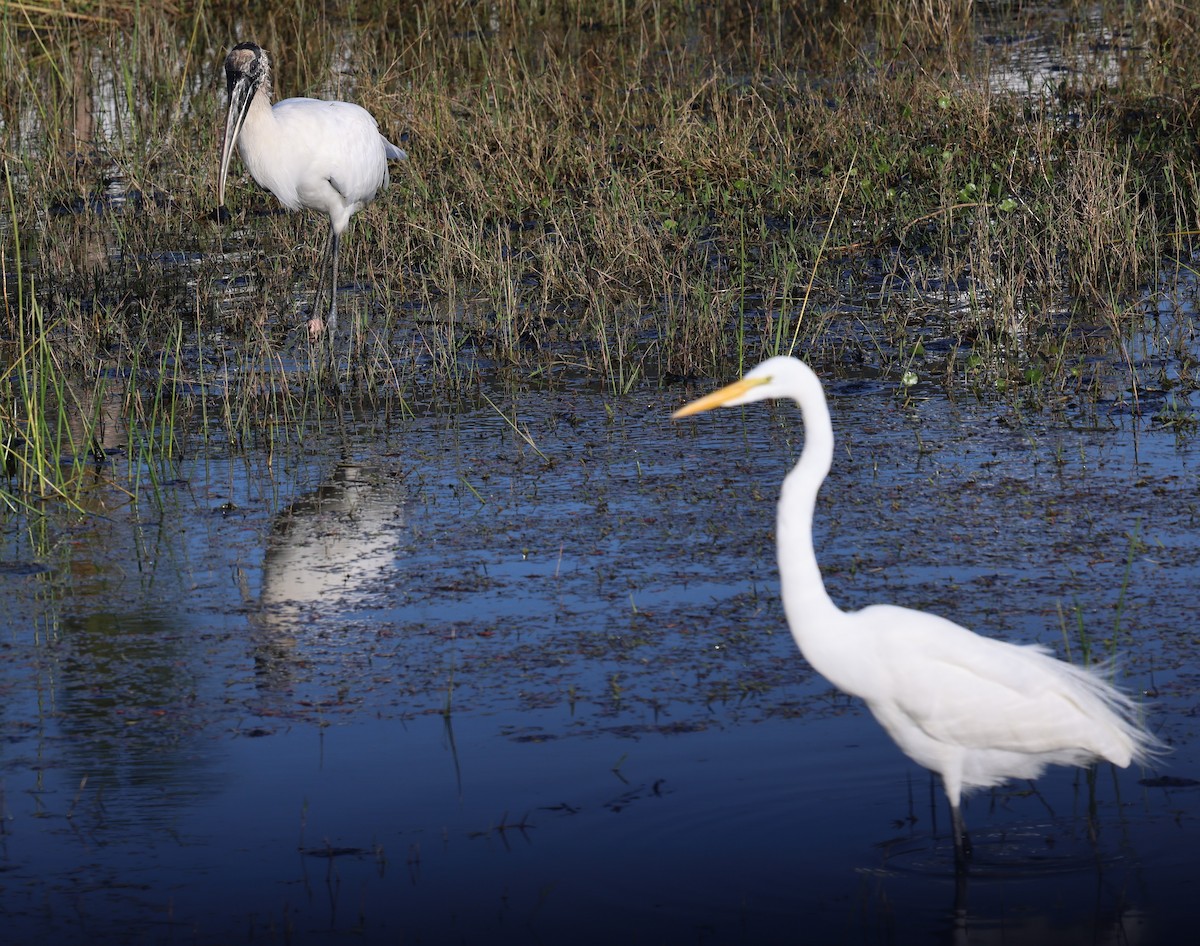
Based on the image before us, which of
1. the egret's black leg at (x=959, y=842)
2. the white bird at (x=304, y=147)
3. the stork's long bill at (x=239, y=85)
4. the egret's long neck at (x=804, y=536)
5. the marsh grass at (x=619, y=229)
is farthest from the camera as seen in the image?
the stork's long bill at (x=239, y=85)

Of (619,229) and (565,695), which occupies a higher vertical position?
(619,229)

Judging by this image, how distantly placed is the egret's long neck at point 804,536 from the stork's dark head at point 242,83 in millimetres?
5990

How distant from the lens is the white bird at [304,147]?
8.54m

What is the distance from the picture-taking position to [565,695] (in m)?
4.19

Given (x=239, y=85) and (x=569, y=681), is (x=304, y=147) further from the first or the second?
(x=569, y=681)

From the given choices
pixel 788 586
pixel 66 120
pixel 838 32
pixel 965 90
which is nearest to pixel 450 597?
pixel 788 586

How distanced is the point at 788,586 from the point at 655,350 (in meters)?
4.15

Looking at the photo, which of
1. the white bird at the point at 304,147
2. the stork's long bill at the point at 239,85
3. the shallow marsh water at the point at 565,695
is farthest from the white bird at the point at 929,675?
the stork's long bill at the point at 239,85

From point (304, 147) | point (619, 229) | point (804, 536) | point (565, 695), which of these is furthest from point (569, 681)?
point (304, 147)

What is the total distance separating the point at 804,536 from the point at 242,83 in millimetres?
6149

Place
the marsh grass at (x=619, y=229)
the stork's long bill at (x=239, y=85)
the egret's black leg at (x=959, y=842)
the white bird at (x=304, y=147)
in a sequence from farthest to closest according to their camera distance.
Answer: the stork's long bill at (x=239, y=85) → the white bird at (x=304, y=147) → the marsh grass at (x=619, y=229) → the egret's black leg at (x=959, y=842)

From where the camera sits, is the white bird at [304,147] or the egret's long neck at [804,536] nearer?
the egret's long neck at [804,536]

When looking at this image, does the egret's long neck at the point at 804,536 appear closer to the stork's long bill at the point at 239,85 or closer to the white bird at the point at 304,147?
the white bird at the point at 304,147

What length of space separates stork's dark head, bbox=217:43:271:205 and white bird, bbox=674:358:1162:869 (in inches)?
236
